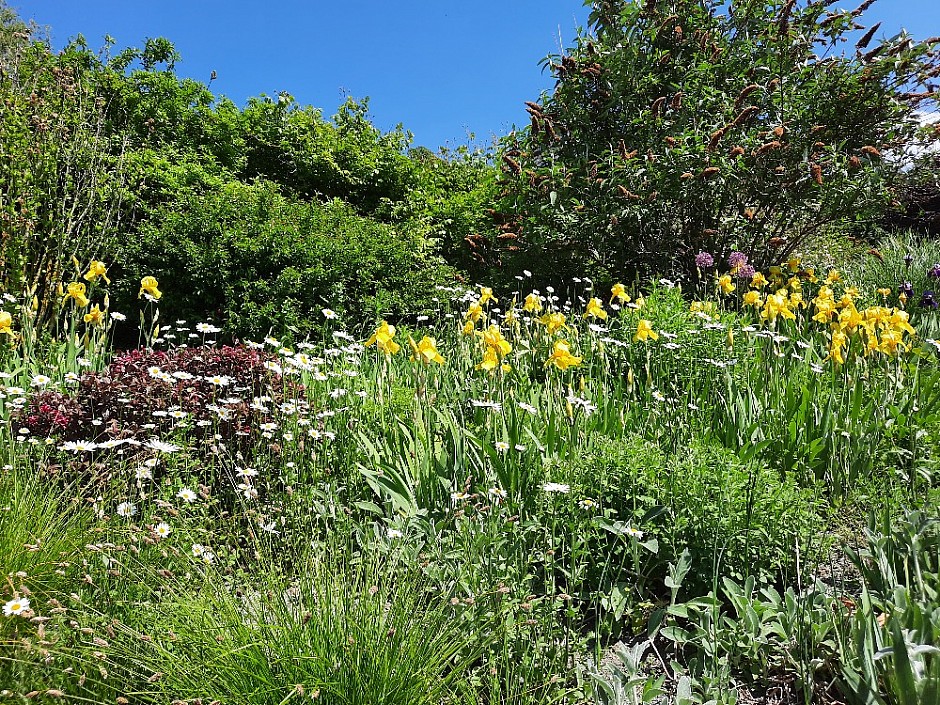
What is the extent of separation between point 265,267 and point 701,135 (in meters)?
4.22

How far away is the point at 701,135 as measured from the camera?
616 centimetres

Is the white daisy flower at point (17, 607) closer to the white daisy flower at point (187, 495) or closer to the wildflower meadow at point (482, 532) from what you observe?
the wildflower meadow at point (482, 532)

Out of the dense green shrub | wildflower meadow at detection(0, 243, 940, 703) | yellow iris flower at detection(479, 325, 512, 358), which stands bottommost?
wildflower meadow at detection(0, 243, 940, 703)

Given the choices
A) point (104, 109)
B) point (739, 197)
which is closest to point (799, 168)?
point (739, 197)

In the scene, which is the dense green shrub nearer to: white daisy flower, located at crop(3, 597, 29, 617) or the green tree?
the green tree

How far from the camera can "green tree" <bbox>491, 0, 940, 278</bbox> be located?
6246mm

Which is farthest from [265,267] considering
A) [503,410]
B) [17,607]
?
[17,607]

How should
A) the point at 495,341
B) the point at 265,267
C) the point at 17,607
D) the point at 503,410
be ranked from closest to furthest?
the point at 17,607 < the point at 495,341 < the point at 503,410 < the point at 265,267

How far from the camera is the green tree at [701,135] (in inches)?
246

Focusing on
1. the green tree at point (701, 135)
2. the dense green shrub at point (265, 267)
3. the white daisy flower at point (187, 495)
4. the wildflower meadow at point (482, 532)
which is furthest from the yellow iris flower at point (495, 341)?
the green tree at point (701, 135)

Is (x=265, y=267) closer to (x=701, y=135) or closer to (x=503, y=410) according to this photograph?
(x=503, y=410)

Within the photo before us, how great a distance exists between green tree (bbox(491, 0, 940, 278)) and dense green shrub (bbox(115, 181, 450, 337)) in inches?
66.4

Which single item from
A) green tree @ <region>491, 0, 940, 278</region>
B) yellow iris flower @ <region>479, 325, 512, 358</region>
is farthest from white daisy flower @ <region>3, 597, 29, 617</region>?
green tree @ <region>491, 0, 940, 278</region>

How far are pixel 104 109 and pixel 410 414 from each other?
6916mm
